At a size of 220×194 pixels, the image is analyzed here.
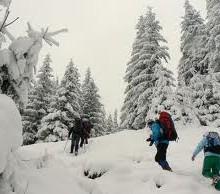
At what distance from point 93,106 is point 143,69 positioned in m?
12.0

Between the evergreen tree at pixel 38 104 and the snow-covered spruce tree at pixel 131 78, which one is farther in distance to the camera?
the evergreen tree at pixel 38 104

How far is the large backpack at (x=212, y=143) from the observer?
10.6 metres

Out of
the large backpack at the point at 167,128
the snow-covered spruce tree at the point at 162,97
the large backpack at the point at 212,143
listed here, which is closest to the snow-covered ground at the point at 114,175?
the large backpack at the point at 212,143

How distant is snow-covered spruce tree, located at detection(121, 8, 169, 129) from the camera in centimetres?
3325

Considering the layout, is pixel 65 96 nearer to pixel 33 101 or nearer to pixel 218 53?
pixel 33 101

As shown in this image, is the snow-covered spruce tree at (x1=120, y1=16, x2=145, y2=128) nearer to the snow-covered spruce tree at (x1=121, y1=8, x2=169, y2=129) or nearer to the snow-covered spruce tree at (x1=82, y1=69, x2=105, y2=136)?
the snow-covered spruce tree at (x1=121, y1=8, x2=169, y2=129)

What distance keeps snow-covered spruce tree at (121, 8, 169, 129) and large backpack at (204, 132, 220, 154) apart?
838 inches

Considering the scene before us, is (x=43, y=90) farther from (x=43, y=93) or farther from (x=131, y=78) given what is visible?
(x=131, y=78)

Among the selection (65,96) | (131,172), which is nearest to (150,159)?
(131,172)

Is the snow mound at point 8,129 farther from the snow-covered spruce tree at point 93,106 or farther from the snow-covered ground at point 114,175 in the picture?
the snow-covered spruce tree at point 93,106

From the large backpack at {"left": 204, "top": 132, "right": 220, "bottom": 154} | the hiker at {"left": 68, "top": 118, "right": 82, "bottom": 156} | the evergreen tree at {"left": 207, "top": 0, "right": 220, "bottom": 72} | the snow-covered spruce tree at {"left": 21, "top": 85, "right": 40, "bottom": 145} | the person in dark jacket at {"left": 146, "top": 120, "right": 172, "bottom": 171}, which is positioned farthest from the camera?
the snow-covered spruce tree at {"left": 21, "top": 85, "right": 40, "bottom": 145}

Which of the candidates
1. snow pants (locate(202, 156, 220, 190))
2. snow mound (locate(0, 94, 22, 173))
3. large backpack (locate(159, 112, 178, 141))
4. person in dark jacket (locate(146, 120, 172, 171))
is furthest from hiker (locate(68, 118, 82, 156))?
snow mound (locate(0, 94, 22, 173))

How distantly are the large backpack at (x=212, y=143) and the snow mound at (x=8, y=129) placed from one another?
678 cm

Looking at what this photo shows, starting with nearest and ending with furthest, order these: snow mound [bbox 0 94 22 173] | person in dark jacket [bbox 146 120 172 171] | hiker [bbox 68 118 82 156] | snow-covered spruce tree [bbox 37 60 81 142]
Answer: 1. snow mound [bbox 0 94 22 173]
2. person in dark jacket [bbox 146 120 172 171]
3. hiker [bbox 68 118 82 156]
4. snow-covered spruce tree [bbox 37 60 81 142]
